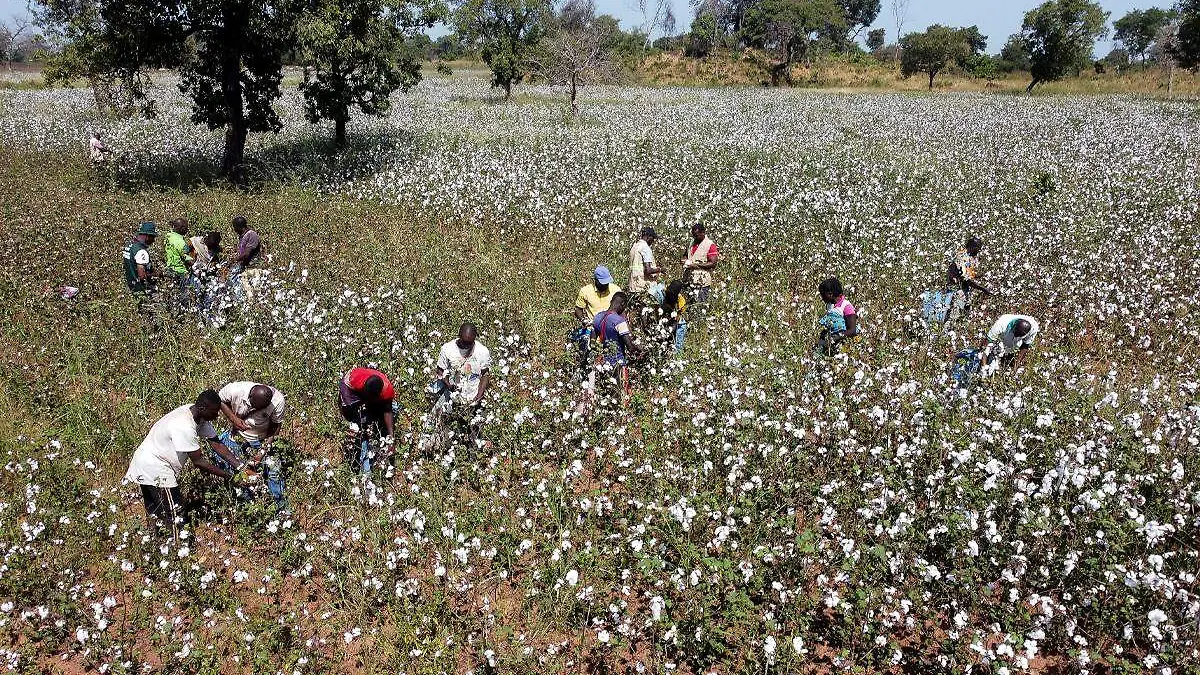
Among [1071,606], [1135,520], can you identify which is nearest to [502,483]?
[1071,606]

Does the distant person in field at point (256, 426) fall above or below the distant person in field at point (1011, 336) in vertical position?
below

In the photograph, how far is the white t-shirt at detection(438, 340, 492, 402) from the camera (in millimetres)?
7574

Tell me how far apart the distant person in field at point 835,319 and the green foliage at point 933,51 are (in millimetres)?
52801

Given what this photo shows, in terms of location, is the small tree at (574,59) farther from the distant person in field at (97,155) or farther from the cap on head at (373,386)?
the cap on head at (373,386)

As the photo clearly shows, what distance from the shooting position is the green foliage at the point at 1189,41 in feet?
151

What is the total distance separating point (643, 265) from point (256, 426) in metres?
5.81

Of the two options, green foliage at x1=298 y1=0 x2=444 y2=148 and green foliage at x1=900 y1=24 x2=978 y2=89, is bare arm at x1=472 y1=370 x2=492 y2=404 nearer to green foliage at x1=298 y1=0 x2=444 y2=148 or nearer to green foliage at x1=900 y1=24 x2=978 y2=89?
green foliage at x1=298 y1=0 x2=444 y2=148

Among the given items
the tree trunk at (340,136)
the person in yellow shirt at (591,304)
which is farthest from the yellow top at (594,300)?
the tree trunk at (340,136)

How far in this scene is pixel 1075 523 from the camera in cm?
601

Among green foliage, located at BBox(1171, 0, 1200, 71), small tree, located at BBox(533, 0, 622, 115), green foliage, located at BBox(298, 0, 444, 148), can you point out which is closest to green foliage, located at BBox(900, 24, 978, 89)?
green foliage, located at BBox(1171, 0, 1200, 71)

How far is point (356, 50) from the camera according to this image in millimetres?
19781

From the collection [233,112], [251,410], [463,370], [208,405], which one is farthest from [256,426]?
[233,112]

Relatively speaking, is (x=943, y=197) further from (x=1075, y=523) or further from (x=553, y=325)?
(x=1075, y=523)

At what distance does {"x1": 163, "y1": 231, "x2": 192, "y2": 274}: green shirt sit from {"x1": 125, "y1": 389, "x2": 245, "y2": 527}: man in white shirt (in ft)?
18.2
